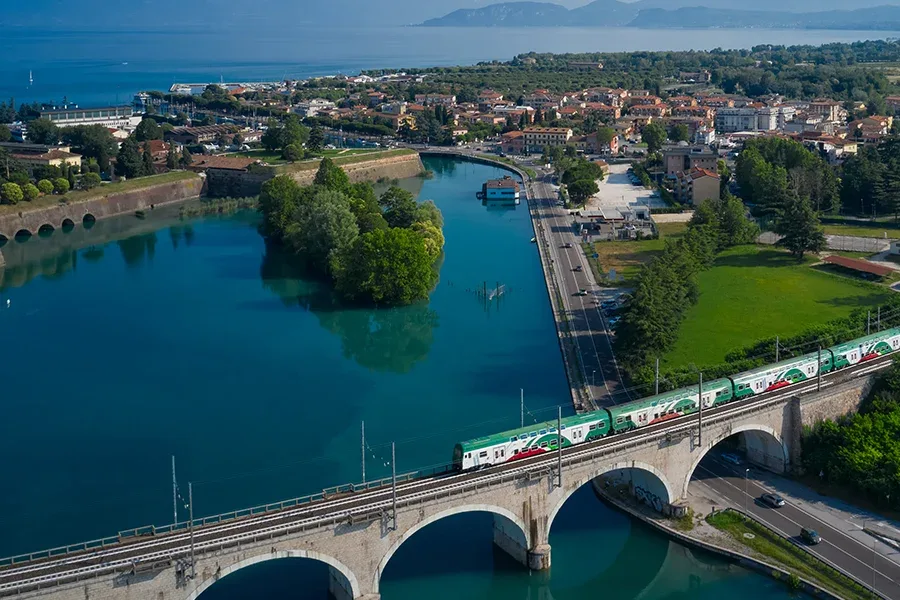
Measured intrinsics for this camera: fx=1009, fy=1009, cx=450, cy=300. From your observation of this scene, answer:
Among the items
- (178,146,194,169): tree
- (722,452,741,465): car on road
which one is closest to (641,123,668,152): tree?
(178,146,194,169): tree

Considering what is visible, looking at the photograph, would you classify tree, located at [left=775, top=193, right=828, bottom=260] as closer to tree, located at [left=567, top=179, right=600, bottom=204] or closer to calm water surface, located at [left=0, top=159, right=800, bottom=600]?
calm water surface, located at [left=0, top=159, right=800, bottom=600]

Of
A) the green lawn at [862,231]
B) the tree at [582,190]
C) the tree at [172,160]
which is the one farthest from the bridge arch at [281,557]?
the tree at [172,160]

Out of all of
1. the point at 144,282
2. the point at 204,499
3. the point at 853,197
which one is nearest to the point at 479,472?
the point at 204,499

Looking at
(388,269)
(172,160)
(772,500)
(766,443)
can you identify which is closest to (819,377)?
(766,443)

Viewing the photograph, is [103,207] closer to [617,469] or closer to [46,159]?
[46,159]

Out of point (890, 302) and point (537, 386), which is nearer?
point (537, 386)

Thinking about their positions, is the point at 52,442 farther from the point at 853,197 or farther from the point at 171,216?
the point at 853,197
